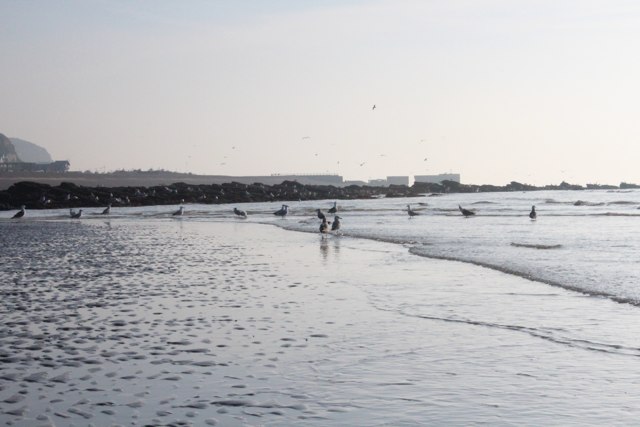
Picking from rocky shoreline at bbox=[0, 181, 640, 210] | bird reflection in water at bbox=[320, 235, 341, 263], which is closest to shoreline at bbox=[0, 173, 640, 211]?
rocky shoreline at bbox=[0, 181, 640, 210]

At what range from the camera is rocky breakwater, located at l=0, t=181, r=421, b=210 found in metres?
65.7

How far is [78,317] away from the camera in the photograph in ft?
36.0

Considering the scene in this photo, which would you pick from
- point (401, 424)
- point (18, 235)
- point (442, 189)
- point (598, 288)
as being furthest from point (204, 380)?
point (442, 189)

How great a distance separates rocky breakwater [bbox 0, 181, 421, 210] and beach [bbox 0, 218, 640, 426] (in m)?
51.9

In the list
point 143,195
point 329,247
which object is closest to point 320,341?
point 329,247

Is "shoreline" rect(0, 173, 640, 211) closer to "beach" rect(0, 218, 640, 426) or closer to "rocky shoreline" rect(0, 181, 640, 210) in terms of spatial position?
"rocky shoreline" rect(0, 181, 640, 210)

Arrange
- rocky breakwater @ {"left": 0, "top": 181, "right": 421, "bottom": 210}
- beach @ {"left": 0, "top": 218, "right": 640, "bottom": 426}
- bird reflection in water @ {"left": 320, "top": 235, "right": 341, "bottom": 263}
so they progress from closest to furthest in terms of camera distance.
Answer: beach @ {"left": 0, "top": 218, "right": 640, "bottom": 426} → bird reflection in water @ {"left": 320, "top": 235, "right": 341, "bottom": 263} → rocky breakwater @ {"left": 0, "top": 181, "right": 421, "bottom": 210}

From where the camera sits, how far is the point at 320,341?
9484 millimetres

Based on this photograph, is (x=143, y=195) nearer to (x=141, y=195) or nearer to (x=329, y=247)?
(x=141, y=195)

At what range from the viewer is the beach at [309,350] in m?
6.58

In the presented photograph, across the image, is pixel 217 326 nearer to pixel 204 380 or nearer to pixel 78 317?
pixel 78 317

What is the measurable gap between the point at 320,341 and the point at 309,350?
1.77 feet

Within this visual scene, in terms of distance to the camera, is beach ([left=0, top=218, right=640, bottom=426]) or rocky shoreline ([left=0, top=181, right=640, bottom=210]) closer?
beach ([left=0, top=218, right=640, bottom=426])

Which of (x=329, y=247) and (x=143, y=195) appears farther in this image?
(x=143, y=195)
